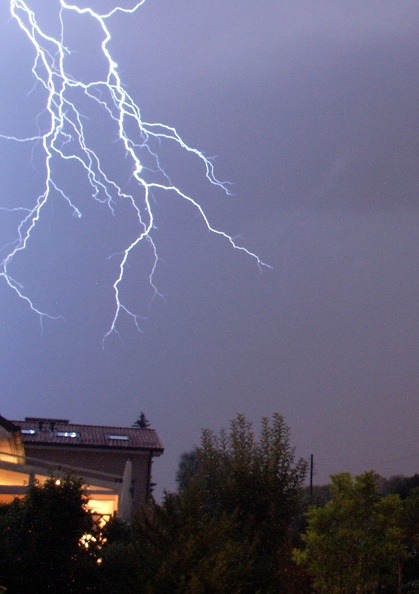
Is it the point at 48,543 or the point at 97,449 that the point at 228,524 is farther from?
the point at 97,449

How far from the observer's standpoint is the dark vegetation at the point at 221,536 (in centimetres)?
650

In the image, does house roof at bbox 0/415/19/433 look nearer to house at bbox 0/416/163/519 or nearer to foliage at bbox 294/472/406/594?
house at bbox 0/416/163/519

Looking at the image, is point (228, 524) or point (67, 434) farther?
point (67, 434)

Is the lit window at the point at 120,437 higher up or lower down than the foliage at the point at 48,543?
higher up

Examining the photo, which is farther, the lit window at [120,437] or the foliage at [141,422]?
the foliage at [141,422]

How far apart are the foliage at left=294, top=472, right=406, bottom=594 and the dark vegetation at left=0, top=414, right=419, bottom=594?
0.01 m

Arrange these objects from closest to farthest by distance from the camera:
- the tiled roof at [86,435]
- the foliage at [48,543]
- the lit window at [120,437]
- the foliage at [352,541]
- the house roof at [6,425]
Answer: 1. the foliage at [48,543]
2. the foliage at [352,541]
3. the house roof at [6,425]
4. the tiled roof at [86,435]
5. the lit window at [120,437]

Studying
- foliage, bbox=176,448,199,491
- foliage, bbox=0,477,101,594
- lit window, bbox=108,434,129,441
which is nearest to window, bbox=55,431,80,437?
lit window, bbox=108,434,129,441

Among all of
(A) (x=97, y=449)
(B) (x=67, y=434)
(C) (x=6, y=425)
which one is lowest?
(C) (x=6, y=425)

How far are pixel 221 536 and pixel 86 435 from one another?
64.9ft

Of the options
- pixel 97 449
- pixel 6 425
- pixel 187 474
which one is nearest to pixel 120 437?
pixel 97 449

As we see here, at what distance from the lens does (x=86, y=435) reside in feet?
84.5

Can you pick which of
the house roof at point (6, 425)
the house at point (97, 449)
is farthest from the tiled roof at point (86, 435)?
the house roof at point (6, 425)

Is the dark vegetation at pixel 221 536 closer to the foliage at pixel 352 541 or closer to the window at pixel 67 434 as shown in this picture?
the foliage at pixel 352 541
